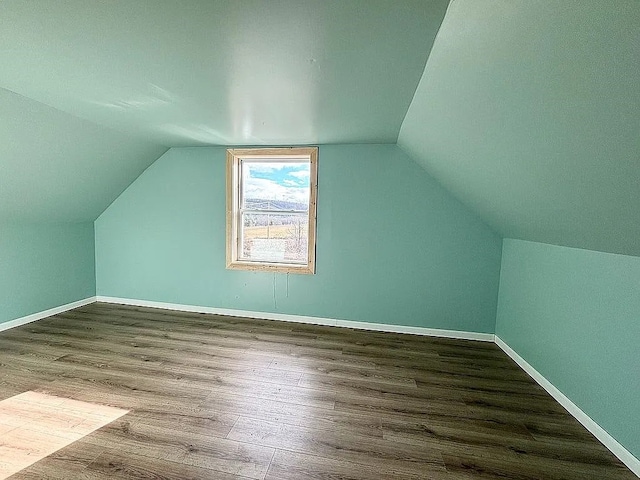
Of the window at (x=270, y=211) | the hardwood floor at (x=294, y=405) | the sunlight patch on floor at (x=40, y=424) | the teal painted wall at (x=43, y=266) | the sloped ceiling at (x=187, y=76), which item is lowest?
the sunlight patch on floor at (x=40, y=424)

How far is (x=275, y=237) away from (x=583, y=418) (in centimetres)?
322

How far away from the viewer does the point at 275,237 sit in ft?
12.8

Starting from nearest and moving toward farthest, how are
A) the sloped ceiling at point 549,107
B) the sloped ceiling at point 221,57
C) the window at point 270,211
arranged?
the sloped ceiling at point 549,107
the sloped ceiling at point 221,57
the window at point 270,211

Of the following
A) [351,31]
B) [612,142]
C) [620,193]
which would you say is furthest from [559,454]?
[351,31]

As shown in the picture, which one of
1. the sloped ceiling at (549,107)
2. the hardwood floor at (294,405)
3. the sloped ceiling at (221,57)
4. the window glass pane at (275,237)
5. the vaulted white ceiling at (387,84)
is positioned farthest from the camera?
the window glass pane at (275,237)

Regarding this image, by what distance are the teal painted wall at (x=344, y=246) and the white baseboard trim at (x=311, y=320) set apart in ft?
0.21

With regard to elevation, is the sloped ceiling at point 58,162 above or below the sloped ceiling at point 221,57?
below

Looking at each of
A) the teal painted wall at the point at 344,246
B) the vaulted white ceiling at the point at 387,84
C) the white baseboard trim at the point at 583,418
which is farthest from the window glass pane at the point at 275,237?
the white baseboard trim at the point at 583,418

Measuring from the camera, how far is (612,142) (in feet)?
3.51

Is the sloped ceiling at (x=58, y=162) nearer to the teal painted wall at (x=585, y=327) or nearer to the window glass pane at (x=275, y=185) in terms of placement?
the window glass pane at (x=275, y=185)

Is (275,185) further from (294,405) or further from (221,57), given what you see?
(294,405)

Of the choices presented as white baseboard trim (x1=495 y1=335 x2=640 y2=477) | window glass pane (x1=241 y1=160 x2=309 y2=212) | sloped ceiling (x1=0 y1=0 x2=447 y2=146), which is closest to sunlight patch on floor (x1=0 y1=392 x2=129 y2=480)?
sloped ceiling (x1=0 y1=0 x2=447 y2=146)

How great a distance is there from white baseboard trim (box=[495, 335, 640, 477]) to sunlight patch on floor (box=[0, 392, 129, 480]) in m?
2.97

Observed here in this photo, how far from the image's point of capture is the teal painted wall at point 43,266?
3307 mm
